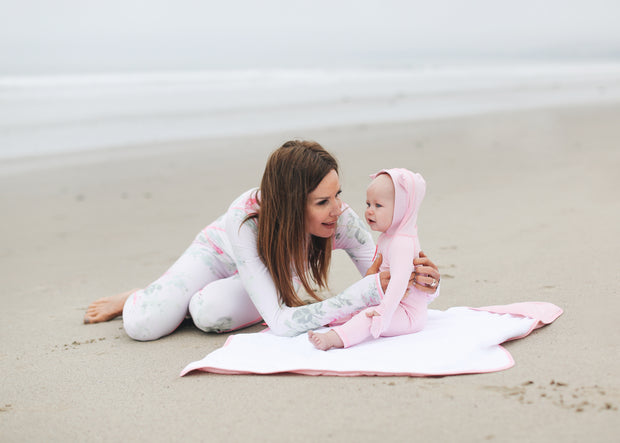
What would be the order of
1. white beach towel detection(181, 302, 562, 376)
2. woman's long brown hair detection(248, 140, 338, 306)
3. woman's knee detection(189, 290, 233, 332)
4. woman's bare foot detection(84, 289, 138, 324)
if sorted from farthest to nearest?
woman's bare foot detection(84, 289, 138, 324) → woman's knee detection(189, 290, 233, 332) → woman's long brown hair detection(248, 140, 338, 306) → white beach towel detection(181, 302, 562, 376)

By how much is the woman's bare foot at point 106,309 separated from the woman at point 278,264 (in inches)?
10.9

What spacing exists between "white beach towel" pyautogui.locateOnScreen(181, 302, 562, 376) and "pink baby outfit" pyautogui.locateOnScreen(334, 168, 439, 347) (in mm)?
71

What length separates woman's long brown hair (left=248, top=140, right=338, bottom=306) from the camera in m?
3.42

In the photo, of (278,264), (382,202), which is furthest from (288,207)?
(382,202)

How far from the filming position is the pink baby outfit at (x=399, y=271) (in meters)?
3.24

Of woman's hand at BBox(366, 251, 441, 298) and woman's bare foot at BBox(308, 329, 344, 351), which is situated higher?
woman's hand at BBox(366, 251, 441, 298)

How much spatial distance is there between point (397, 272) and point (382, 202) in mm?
361

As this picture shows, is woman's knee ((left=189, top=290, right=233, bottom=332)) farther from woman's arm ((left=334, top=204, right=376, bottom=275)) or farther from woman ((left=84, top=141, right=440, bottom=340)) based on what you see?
woman's arm ((left=334, top=204, right=376, bottom=275))

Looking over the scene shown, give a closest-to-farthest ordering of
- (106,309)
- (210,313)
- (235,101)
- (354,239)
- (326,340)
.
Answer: (326,340), (210,313), (354,239), (106,309), (235,101)

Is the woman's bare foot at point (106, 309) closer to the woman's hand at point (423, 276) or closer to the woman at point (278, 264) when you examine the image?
the woman at point (278, 264)

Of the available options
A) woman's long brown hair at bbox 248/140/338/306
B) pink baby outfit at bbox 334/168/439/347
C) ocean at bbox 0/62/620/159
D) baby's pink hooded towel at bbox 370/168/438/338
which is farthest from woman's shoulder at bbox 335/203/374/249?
ocean at bbox 0/62/620/159

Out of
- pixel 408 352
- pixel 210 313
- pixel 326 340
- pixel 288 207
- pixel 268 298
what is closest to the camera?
pixel 408 352

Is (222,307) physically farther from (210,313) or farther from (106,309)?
(106,309)

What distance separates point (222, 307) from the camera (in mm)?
3883
